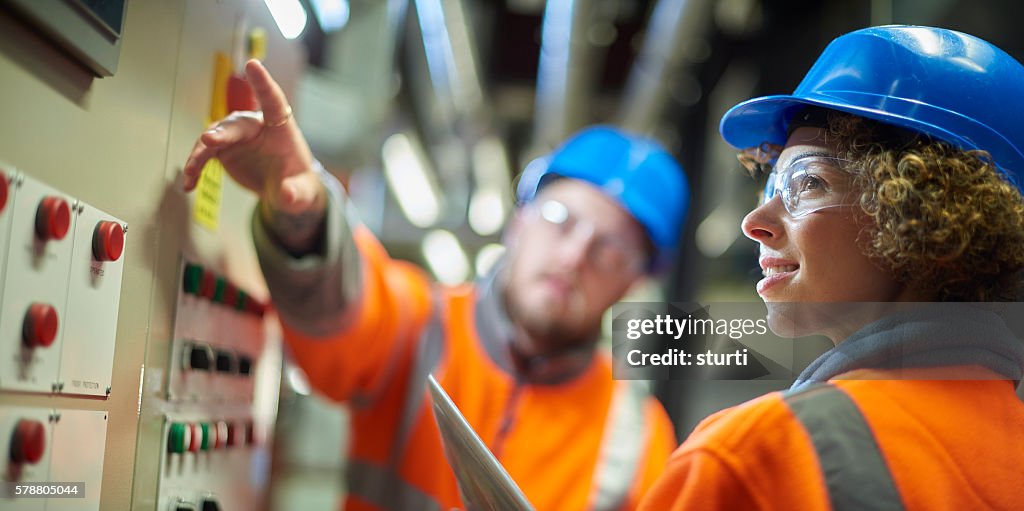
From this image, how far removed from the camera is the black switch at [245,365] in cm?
146

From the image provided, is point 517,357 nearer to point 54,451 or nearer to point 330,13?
point 330,13

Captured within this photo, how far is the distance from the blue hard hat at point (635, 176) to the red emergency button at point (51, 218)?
1.14 metres

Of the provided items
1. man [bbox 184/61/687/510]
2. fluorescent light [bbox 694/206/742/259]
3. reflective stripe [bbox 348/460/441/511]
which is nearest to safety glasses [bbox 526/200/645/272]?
man [bbox 184/61/687/510]

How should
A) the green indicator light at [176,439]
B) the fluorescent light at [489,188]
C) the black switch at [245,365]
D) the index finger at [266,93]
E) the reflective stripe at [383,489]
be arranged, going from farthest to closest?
the fluorescent light at [489,188] < the reflective stripe at [383,489] < the black switch at [245,365] < the green indicator light at [176,439] < the index finger at [266,93]

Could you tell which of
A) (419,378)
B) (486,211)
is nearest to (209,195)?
(419,378)

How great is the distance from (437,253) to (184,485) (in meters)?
3.98

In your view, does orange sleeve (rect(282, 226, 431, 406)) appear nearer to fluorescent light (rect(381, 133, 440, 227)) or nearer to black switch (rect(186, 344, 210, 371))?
black switch (rect(186, 344, 210, 371))

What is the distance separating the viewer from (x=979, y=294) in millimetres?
943

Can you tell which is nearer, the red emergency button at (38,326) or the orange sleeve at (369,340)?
the red emergency button at (38,326)

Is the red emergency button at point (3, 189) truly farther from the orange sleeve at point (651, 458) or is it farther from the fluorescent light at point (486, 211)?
the fluorescent light at point (486, 211)

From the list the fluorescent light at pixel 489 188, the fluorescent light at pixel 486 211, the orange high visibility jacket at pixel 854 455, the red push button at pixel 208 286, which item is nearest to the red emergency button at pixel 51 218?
the red push button at pixel 208 286

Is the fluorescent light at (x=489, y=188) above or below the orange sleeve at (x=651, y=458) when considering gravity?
above

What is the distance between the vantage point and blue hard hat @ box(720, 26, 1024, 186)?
35.9 inches

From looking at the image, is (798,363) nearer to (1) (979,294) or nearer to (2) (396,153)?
(1) (979,294)
